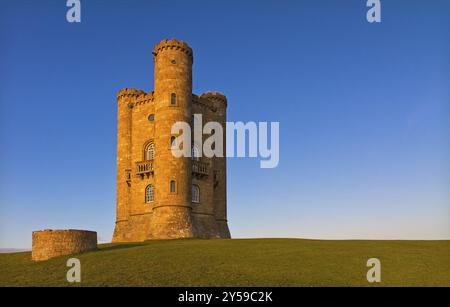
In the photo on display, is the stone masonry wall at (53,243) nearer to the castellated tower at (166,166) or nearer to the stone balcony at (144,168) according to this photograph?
the castellated tower at (166,166)

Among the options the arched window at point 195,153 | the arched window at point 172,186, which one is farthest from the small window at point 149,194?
the arched window at point 195,153

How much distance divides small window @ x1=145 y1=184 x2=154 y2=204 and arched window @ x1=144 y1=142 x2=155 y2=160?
3.26 metres

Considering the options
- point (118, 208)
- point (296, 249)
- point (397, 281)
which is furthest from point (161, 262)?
point (118, 208)

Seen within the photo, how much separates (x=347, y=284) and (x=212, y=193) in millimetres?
30215

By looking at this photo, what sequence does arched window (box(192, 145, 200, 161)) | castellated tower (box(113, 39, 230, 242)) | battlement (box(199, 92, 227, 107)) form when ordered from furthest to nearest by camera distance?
battlement (box(199, 92, 227, 107)), arched window (box(192, 145, 200, 161)), castellated tower (box(113, 39, 230, 242))

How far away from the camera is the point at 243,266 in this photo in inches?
987

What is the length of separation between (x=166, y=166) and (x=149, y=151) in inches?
244

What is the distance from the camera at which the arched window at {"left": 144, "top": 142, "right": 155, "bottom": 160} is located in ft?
167

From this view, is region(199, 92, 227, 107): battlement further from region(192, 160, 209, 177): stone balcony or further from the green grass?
the green grass

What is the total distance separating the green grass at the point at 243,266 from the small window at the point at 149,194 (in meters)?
16.7

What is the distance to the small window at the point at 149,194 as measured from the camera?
49319 millimetres

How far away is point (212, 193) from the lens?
51.3m

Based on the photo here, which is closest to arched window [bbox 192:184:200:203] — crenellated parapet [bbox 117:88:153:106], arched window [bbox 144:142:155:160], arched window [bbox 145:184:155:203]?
arched window [bbox 145:184:155:203]
